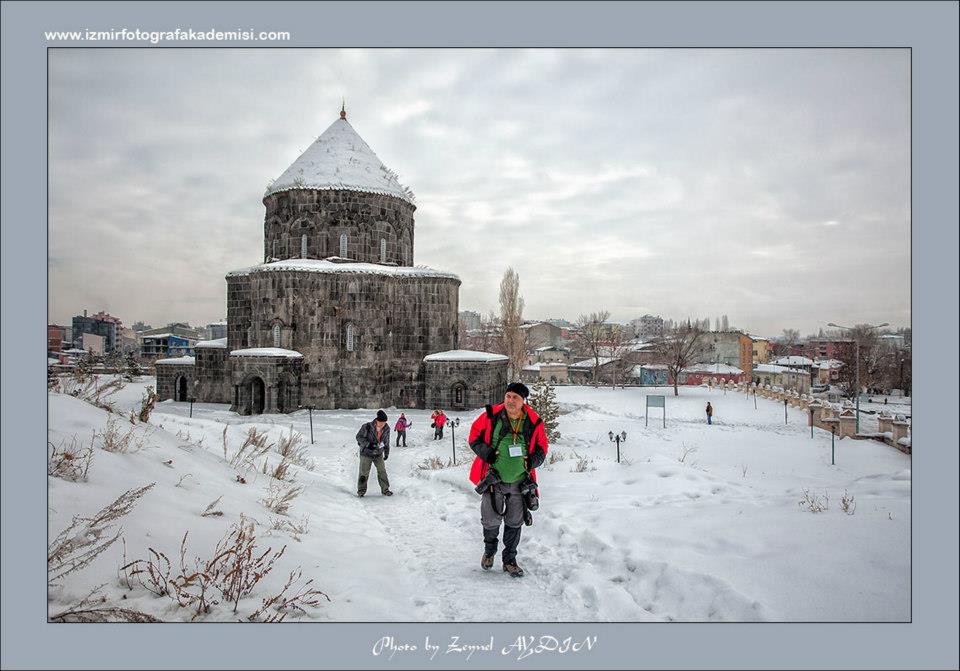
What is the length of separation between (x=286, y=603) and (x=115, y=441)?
2.56m

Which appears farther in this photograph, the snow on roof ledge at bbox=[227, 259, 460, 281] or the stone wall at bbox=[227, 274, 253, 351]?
the stone wall at bbox=[227, 274, 253, 351]

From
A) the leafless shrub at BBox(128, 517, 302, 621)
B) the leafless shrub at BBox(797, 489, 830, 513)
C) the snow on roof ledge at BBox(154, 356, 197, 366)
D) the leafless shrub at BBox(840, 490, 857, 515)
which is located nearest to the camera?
the leafless shrub at BBox(128, 517, 302, 621)

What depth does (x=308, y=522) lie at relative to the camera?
4754 mm

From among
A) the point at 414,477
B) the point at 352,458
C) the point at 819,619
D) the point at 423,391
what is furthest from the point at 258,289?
the point at 819,619

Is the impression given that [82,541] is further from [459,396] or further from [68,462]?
[459,396]

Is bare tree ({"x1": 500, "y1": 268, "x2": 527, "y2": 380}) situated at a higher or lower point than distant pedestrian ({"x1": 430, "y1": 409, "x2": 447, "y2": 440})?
higher

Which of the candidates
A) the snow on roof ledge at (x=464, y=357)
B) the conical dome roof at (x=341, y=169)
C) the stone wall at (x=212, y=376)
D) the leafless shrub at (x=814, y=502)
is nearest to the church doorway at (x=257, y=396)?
the stone wall at (x=212, y=376)

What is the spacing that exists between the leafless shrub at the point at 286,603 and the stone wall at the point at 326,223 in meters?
19.2

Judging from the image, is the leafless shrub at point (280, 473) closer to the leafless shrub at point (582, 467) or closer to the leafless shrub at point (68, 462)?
the leafless shrub at point (68, 462)

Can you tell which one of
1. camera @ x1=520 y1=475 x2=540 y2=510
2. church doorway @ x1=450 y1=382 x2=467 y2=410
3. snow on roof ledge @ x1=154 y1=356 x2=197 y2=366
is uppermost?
snow on roof ledge @ x1=154 y1=356 x2=197 y2=366

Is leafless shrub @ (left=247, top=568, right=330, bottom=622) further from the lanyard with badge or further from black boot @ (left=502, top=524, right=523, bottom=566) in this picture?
the lanyard with badge

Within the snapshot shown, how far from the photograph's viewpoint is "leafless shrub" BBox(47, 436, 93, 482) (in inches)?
145

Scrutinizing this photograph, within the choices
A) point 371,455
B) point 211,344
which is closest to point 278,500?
point 371,455

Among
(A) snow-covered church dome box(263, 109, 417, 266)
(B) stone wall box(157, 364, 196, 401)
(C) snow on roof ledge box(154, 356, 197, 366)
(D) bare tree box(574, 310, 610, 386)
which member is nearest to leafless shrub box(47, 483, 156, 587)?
(A) snow-covered church dome box(263, 109, 417, 266)
